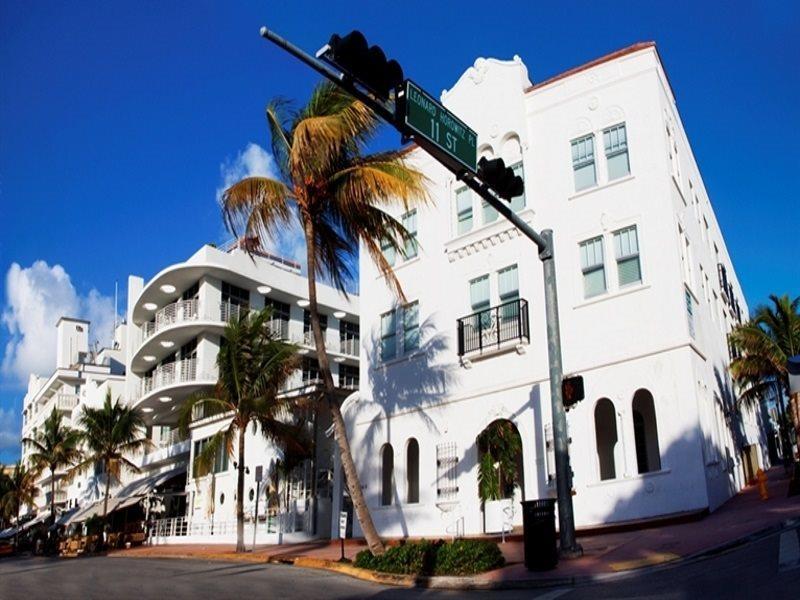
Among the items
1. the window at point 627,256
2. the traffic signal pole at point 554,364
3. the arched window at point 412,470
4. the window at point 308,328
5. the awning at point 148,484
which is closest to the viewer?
the traffic signal pole at point 554,364

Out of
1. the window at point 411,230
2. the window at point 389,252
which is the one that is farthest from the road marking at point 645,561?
the window at point 389,252

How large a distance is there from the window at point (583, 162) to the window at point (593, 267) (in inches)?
63.6

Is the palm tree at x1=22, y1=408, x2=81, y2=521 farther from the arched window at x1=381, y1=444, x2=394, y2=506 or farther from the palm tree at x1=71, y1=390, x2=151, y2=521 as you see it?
the arched window at x1=381, y1=444, x2=394, y2=506

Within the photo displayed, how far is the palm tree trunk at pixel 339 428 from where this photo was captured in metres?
17.8

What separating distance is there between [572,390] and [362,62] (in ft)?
25.2

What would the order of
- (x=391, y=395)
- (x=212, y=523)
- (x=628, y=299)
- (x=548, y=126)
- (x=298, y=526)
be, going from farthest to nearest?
(x=212, y=523)
(x=298, y=526)
(x=391, y=395)
(x=548, y=126)
(x=628, y=299)

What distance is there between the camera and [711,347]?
23062mm

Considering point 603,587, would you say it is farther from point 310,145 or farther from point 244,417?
point 244,417

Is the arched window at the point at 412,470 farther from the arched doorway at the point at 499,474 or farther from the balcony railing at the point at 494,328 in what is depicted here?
the balcony railing at the point at 494,328

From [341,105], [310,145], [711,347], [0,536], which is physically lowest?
[0,536]

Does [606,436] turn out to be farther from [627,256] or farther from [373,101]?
[373,101]

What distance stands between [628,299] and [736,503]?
542 cm

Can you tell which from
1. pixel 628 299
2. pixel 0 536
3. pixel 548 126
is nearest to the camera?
pixel 628 299

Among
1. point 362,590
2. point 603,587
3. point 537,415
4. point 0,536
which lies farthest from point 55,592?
point 0,536
